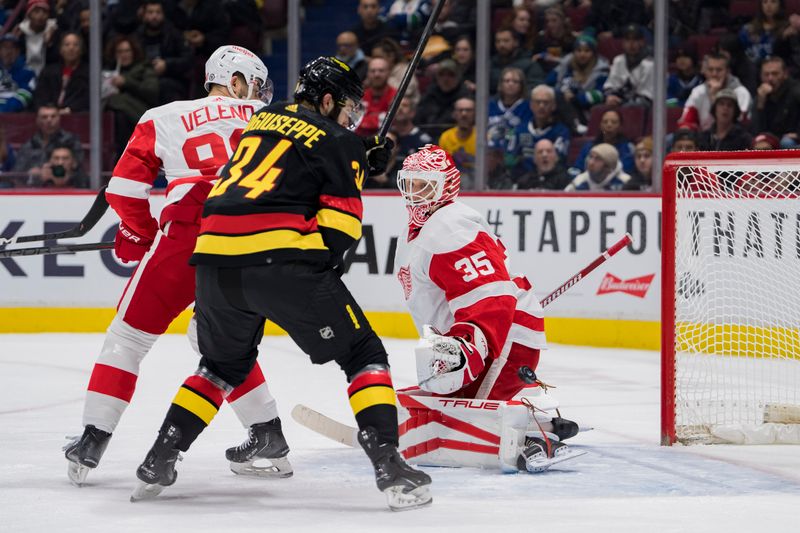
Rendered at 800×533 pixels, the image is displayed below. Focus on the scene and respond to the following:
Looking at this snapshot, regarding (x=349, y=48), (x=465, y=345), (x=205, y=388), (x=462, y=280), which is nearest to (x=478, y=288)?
(x=462, y=280)

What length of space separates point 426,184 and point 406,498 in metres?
1.02

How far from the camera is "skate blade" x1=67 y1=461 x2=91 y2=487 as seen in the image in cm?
343

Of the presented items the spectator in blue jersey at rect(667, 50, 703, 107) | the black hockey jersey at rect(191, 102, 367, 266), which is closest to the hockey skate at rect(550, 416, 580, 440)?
the black hockey jersey at rect(191, 102, 367, 266)

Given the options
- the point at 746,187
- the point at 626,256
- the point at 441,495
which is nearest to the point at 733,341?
the point at 746,187

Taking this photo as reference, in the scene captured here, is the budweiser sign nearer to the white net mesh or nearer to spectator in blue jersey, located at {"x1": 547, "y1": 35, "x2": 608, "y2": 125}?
spectator in blue jersey, located at {"x1": 547, "y1": 35, "x2": 608, "y2": 125}

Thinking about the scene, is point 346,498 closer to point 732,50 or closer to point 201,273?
point 201,273

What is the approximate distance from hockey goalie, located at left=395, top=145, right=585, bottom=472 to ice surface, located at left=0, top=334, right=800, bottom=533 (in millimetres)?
79

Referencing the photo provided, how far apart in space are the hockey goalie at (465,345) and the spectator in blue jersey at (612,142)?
3349 millimetres

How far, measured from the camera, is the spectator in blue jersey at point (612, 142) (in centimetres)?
709

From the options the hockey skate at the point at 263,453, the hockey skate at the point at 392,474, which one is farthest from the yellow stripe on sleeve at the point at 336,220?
the hockey skate at the point at 263,453

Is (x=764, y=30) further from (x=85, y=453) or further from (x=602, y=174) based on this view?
(x=85, y=453)

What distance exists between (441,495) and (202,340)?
0.69 m

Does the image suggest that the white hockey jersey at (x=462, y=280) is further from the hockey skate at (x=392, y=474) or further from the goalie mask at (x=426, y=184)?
the hockey skate at (x=392, y=474)

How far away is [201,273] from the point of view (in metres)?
3.13
